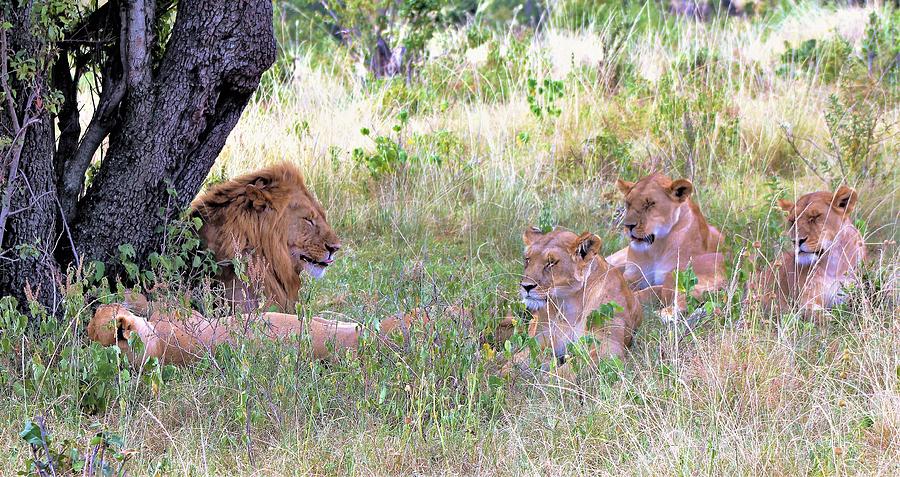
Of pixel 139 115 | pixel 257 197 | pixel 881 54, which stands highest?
pixel 139 115

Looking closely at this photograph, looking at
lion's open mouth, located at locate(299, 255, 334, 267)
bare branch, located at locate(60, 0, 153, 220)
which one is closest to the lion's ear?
lion's open mouth, located at locate(299, 255, 334, 267)

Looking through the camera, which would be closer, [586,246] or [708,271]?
[586,246]

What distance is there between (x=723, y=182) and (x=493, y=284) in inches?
91.5

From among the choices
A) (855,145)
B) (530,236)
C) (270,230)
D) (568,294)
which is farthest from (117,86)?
(855,145)

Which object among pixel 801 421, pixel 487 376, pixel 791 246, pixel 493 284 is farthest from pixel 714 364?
pixel 493 284

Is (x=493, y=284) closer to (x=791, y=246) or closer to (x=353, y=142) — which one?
(x=791, y=246)

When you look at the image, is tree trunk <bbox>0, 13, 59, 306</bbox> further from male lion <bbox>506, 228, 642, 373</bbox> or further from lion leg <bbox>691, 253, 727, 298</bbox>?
lion leg <bbox>691, 253, 727, 298</bbox>

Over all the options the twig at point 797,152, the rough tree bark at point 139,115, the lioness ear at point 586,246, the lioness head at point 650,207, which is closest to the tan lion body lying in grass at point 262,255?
the rough tree bark at point 139,115

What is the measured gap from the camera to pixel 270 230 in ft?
16.1

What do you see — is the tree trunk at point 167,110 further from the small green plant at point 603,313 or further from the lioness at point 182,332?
the small green plant at point 603,313

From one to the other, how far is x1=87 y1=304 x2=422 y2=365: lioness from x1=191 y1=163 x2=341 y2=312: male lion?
467 millimetres

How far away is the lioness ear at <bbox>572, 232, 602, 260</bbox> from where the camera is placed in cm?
449

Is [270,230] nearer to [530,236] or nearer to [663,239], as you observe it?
[530,236]

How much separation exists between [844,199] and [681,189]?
859 millimetres
